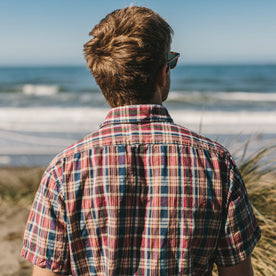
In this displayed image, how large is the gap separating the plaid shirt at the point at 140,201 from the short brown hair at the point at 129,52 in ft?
0.25

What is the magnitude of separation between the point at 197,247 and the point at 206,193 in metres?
0.21

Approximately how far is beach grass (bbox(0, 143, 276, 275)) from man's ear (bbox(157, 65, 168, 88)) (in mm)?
2107

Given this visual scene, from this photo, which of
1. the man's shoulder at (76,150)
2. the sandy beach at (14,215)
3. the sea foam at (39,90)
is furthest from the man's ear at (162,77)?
the sea foam at (39,90)

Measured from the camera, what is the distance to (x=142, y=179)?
1.28m

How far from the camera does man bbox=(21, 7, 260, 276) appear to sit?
4.20ft

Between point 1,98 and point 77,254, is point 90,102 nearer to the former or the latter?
point 1,98

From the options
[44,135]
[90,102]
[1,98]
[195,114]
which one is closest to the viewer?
[44,135]

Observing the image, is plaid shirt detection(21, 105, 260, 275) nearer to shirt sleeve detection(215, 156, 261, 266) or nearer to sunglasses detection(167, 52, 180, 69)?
shirt sleeve detection(215, 156, 261, 266)

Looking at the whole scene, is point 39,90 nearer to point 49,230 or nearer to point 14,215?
point 14,215

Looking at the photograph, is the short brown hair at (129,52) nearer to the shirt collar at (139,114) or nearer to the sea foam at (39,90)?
the shirt collar at (139,114)

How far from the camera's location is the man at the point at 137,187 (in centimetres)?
128

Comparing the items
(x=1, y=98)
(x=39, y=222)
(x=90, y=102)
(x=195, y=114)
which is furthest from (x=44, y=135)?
(x=1, y=98)

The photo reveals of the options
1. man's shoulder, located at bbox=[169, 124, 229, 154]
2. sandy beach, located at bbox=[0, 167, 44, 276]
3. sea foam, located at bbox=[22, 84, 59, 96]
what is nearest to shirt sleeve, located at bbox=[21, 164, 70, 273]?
man's shoulder, located at bbox=[169, 124, 229, 154]

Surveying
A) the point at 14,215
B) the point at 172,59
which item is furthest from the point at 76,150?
the point at 14,215
